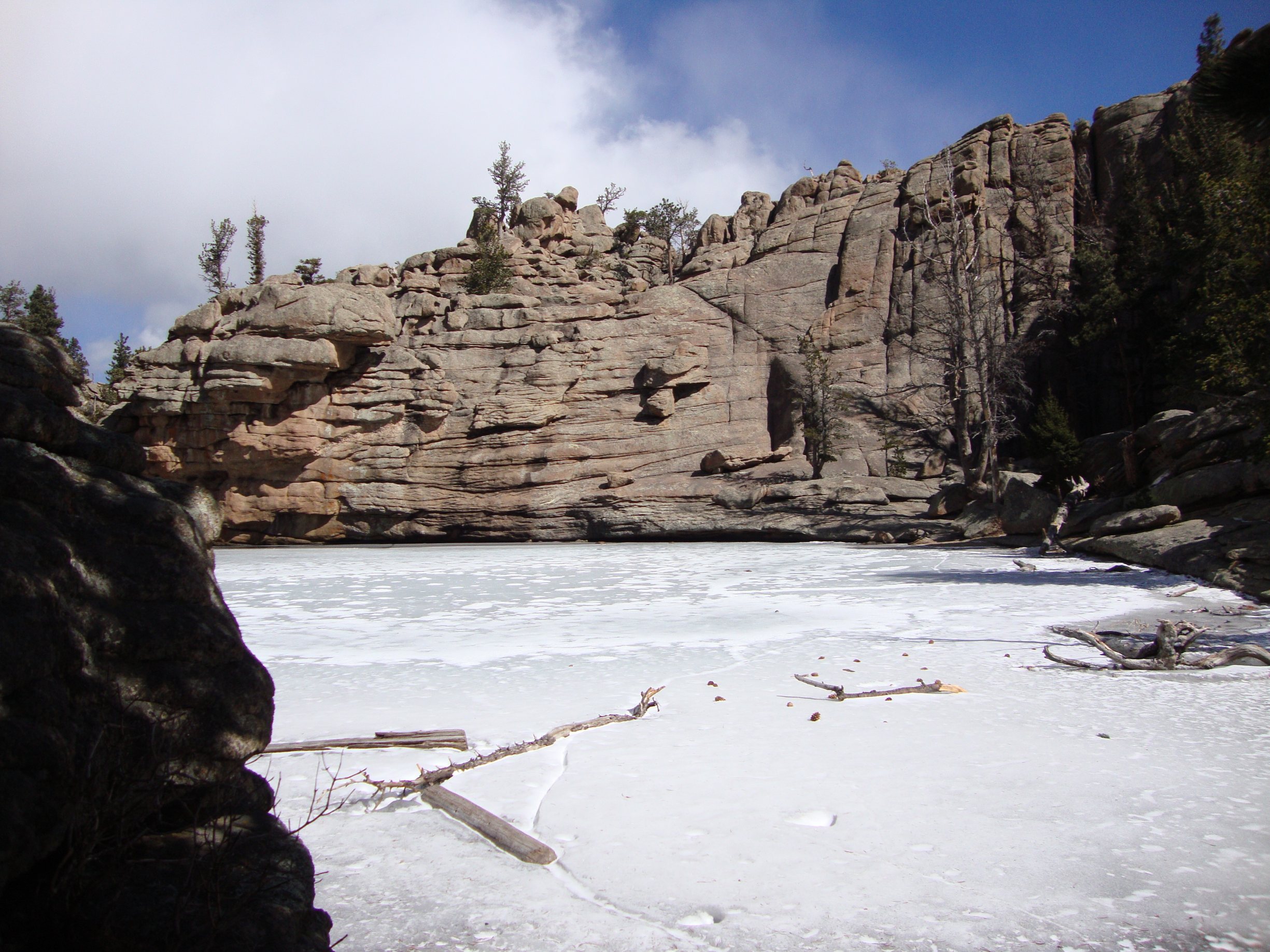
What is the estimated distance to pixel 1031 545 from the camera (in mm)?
18844

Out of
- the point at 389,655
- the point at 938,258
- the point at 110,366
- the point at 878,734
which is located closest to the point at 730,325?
the point at 938,258

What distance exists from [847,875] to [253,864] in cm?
221

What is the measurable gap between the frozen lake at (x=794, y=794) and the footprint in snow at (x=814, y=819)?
0.9 inches

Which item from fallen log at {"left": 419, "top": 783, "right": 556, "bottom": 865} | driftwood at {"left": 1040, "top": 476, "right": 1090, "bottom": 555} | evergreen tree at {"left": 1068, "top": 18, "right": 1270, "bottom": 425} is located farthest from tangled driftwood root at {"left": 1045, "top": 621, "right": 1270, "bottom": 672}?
evergreen tree at {"left": 1068, "top": 18, "right": 1270, "bottom": 425}

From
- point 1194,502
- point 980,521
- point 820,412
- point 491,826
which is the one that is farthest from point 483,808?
point 820,412

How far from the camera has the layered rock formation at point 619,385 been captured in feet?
85.7

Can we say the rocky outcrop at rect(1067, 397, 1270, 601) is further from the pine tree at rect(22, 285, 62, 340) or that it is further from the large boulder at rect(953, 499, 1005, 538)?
the pine tree at rect(22, 285, 62, 340)

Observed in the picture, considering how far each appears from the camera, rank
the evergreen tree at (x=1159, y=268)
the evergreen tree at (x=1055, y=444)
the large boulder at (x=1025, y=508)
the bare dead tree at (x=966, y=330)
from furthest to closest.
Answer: the bare dead tree at (x=966, y=330), the evergreen tree at (x=1159, y=268), the evergreen tree at (x=1055, y=444), the large boulder at (x=1025, y=508)

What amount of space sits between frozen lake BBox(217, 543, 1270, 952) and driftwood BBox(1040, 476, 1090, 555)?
8711 mm

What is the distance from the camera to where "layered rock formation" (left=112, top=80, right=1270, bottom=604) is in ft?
85.7

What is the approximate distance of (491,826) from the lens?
3.71m

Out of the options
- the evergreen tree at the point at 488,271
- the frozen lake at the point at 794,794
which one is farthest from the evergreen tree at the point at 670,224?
the frozen lake at the point at 794,794

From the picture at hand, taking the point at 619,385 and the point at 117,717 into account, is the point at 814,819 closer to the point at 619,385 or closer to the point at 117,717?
the point at 117,717

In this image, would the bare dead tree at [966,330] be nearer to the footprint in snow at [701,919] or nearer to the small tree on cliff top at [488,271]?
the small tree on cliff top at [488,271]
